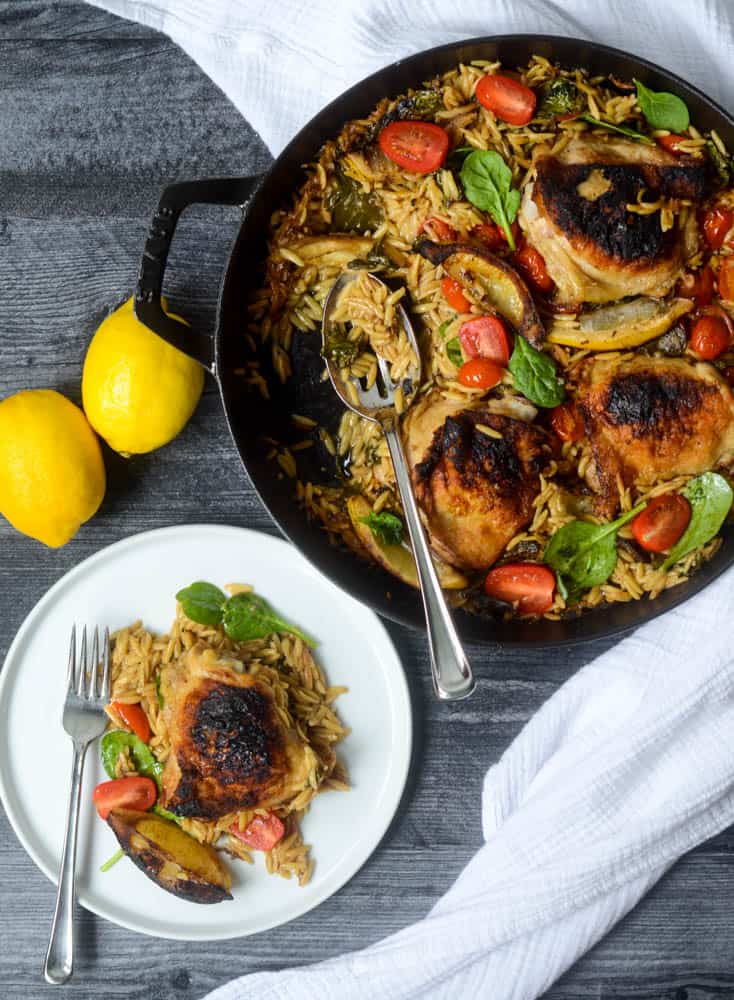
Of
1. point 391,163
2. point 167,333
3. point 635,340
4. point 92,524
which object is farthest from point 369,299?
point 92,524

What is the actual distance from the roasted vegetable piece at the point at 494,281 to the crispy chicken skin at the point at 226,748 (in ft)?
4.54

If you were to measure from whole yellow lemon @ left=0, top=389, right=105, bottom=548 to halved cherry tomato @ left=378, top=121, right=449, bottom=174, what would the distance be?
1.32 meters

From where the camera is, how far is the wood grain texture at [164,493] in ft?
10.4

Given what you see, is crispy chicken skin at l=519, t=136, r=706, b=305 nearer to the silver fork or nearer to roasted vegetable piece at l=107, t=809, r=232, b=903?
the silver fork

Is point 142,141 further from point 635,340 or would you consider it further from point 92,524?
point 635,340

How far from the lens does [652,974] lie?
10.6ft

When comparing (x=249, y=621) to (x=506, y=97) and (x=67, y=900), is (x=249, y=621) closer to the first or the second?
(x=67, y=900)

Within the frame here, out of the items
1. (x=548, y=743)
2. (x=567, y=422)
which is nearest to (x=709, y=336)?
(x=567, y=422)

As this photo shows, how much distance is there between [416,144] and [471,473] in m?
0.95

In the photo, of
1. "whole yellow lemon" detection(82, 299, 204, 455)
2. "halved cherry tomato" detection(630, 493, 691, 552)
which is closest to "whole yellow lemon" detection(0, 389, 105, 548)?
"whole yellow lemon" detection(82, 299, 204, 455)

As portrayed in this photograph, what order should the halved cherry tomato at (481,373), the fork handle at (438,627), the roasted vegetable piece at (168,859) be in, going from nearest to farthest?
the fork handle at (438,627) → the halved cherry tomato at (481,373) → the roasted vegetable piece at (168,859)

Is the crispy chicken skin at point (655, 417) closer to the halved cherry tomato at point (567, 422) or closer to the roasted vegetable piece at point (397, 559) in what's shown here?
the halved cherry tomato at point (567, 422)

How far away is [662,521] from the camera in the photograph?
2.68 m

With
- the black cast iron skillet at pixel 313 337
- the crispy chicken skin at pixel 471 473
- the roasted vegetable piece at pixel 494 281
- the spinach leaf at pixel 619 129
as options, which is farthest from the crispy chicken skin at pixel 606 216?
the crispy chicken skin at pixel 471 473
